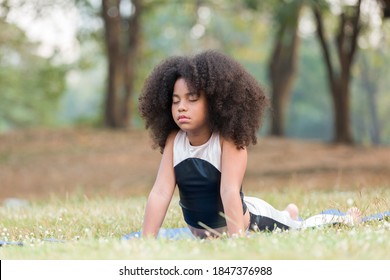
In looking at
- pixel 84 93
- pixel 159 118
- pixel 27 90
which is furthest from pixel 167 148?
pixel 84 93

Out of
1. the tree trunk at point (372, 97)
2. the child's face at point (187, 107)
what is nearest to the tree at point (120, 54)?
the child's face at point (187, 107)

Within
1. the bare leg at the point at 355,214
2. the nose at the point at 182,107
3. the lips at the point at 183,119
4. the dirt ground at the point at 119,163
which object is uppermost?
the nose at the point at 182,107

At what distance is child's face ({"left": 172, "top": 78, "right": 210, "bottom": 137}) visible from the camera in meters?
4.54

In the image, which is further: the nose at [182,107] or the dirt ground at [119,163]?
the dirt ground at [119,163]

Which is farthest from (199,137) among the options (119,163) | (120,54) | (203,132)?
(120,54)

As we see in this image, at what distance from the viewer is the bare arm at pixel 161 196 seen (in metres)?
4.59

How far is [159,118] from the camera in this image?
489 centimetres

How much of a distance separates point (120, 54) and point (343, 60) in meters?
7.45

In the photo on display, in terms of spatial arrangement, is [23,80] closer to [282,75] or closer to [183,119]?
[282,75]

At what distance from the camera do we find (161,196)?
4.66 meters

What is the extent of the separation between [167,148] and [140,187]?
9.89 metres

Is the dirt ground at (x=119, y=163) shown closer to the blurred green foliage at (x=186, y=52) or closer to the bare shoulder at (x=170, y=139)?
the blurred green foliage at (x=186, y=52)

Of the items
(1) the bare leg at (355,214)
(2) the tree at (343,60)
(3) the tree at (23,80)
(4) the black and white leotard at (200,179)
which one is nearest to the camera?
(4) the black and white leotard at (200,179)
